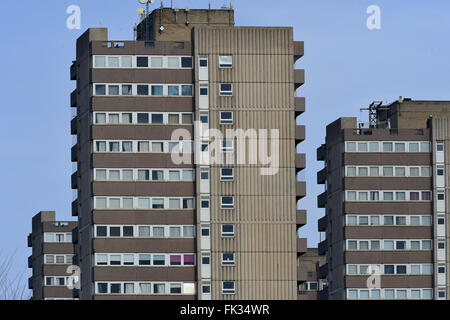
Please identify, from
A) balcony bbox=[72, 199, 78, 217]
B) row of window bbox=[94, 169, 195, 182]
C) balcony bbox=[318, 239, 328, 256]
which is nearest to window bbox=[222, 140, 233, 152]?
row of window bbox=[94, 169, 195, 182]

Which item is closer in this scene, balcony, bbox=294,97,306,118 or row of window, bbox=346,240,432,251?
balcony, bbox=294,97,306,118

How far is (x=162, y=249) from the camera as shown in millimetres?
152125

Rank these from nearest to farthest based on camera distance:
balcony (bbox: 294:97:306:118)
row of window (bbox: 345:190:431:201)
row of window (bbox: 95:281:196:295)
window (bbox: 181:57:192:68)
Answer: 1. row of window (bbox: 95:281:196:295)
2. balcony (bbox: 294:97:306:118)
3. window (bbox: 181:57:192:68)
4. row of window (bbox: 345:190:431:201)

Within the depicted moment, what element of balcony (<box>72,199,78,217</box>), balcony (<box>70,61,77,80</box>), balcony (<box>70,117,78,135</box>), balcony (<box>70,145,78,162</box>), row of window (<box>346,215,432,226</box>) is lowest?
balcony (<box>72,199,78,217</box>)

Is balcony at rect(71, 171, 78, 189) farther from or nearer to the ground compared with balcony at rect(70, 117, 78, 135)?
nearer to the ground

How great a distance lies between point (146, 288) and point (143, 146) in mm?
17167

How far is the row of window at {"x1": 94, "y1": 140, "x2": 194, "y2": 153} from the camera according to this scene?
6088 inches

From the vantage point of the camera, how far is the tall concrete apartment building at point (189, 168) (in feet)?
491

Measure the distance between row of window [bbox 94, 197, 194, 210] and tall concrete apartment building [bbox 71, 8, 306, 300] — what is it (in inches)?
4.7

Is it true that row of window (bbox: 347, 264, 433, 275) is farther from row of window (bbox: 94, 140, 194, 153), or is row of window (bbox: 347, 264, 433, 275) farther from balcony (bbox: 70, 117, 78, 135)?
balcony (bbox: 70, 117, 78, 135)

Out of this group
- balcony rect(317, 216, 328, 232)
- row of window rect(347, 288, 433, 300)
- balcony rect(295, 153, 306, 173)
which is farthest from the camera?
balcony rect(317, 216, 328, 232)

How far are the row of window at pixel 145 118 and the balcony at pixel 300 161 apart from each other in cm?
1346

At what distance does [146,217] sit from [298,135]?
66.9 feet
